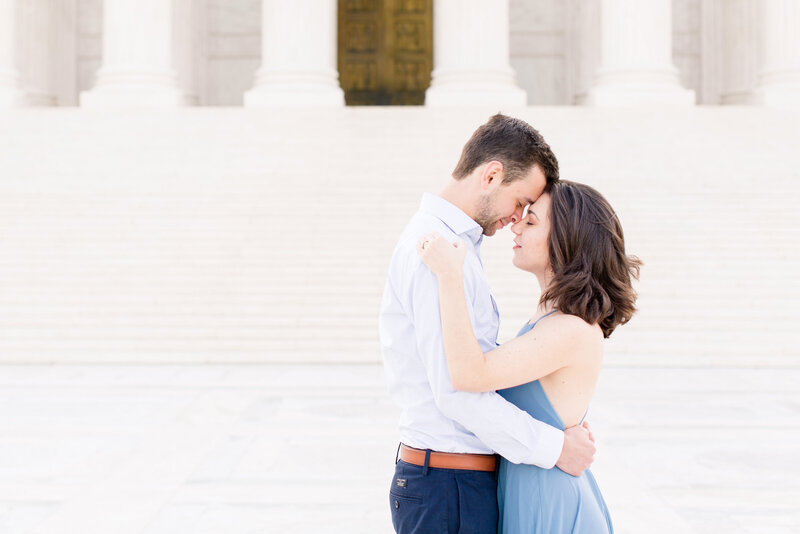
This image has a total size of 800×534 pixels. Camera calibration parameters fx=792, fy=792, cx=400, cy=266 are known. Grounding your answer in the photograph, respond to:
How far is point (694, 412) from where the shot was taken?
810cm

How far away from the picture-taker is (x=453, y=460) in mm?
2658

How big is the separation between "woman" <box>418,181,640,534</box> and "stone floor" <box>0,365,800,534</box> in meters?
Answer: 2.68

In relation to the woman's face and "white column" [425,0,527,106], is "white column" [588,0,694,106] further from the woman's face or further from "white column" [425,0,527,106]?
the woman's face

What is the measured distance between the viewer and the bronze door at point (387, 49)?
3419 cm

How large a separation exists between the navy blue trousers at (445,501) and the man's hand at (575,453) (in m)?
0.26

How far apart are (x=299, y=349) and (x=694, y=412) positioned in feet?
18.1

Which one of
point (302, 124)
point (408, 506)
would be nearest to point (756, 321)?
point (408, 506)

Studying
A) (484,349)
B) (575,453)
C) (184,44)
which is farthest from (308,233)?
(184,44)

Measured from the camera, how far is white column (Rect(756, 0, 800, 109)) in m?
25.0

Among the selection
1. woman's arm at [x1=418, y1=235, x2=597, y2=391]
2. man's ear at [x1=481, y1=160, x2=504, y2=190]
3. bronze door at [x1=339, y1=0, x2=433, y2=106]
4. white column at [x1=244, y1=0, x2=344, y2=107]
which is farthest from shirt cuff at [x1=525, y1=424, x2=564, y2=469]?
bronze door at [x1=339, y1=0, x2=433, y2=106]

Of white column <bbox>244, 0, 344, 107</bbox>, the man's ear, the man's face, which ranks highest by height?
white column <bbox>244, 0, 344, 107</bbox>

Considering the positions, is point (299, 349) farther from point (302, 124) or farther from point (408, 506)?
point (302, 124)

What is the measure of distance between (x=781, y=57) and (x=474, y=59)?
992 cm

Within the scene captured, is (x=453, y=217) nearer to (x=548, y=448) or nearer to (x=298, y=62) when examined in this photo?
(x=548, y=448)
